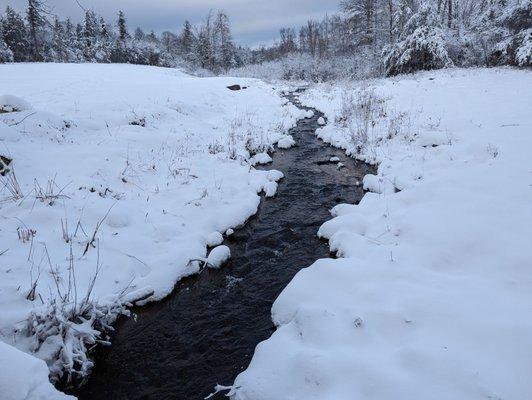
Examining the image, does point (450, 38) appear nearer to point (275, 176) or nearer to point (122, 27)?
point (275, 176)

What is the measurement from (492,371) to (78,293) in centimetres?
361

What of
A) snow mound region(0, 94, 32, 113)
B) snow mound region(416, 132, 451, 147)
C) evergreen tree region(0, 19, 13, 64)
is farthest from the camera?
evergreen tree region(0, 19, 13, 64)

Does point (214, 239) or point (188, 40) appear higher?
point (188, 40)

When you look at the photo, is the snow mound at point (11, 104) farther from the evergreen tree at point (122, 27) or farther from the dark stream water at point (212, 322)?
the evergreen tree at point (122, 27)

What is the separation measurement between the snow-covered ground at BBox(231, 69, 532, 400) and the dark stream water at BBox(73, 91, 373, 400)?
32 centimetres

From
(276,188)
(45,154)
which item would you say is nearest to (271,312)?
(276,188)

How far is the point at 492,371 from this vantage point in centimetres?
240

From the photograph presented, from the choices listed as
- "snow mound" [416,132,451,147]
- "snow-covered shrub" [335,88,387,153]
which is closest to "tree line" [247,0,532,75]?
"snow-covered shrub" [335,88,387,153]

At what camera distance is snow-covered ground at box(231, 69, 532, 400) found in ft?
8.14

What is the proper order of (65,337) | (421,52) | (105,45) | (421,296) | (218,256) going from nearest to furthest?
(65,337) → (421,296) → (218,256) → (421,52) → (105,45)

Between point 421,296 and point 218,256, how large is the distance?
2.48 m

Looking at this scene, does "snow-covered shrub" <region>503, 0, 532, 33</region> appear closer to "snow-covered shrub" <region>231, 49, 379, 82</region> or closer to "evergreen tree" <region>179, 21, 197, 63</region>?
"snow-covered shrub" <region>231, 49, 379, 82</region>

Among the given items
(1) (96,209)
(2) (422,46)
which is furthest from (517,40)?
(1) (96,209)

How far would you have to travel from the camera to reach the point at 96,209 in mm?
5008
